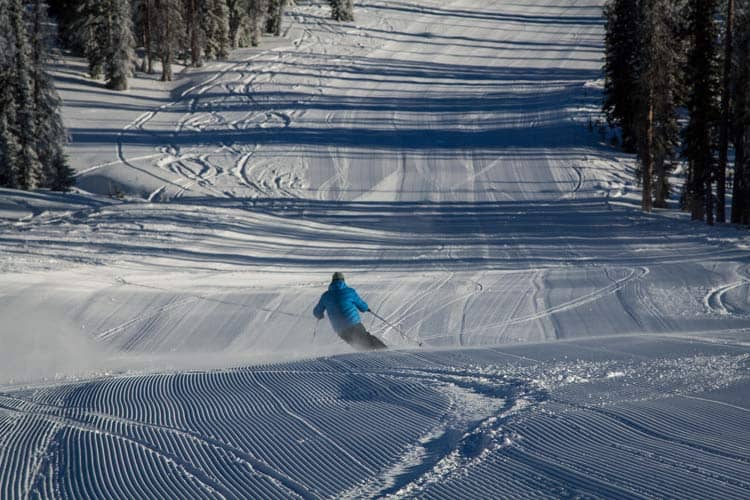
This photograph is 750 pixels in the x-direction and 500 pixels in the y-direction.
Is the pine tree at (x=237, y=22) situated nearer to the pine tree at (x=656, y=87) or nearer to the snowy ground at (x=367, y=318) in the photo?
the snowy ground at (x=367, y=318)

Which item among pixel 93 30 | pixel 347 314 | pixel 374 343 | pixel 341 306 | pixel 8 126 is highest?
pixel 93 30

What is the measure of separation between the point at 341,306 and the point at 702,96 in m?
19.4

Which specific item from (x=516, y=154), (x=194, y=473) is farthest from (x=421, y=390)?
(x=516, y=154)

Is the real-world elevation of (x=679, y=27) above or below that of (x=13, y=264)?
above

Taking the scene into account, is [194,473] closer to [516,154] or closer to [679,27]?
[679,27]

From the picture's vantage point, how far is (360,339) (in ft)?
37.4

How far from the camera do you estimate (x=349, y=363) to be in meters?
9.33

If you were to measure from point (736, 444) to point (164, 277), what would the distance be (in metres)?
13.4

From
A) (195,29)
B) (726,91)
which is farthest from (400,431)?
(195,29)

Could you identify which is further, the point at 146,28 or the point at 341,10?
the point at 341,10

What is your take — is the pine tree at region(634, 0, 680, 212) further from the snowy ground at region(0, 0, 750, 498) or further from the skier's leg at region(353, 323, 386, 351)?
the skier's leg at region(353, 323, 386, 351)

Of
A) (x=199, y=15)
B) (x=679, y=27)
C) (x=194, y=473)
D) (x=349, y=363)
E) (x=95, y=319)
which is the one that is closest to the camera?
(x=194, y=473)

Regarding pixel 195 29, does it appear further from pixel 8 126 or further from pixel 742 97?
pixel 742 97

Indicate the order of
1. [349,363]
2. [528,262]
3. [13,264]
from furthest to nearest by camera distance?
[528,262]
[13,264]
[349,363]
